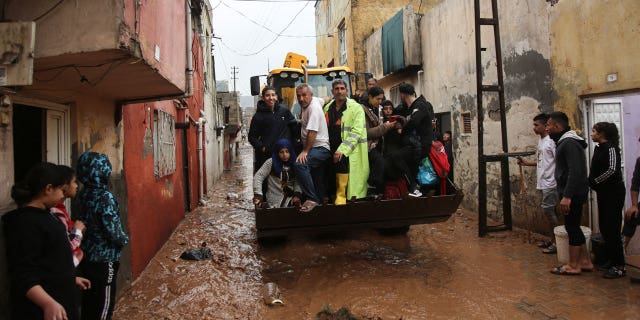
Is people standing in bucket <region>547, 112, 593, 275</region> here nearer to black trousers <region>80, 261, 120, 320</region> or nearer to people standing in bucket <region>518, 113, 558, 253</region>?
people standing in bucket <region>518, 113, 558, 253</region>

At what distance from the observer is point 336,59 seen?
19.0 m

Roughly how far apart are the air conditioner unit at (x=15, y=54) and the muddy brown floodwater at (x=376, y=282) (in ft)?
9.03

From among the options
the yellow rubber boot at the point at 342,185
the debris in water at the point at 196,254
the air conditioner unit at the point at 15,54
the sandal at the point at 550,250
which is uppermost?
the air conditioner unit at the point at 15,54

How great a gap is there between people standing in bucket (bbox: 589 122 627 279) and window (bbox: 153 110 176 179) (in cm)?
608

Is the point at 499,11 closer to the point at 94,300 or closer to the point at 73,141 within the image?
the point at 73,141

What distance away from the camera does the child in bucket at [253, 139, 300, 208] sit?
5184 mm

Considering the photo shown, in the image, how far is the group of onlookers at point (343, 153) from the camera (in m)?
4.97

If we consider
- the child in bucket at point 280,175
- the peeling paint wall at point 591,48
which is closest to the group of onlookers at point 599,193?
the peeling paint wall at point 591,48

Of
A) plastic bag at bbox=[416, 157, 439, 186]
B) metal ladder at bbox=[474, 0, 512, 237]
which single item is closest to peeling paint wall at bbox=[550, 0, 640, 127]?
metal ladder at bbox=[474, 0, 512, 237]

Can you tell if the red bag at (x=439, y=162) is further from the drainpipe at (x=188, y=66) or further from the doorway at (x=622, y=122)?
the drainpipe at (x=188, y=66)

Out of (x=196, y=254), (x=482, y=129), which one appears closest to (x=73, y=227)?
(x=196, y=254)

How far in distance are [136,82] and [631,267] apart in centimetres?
615

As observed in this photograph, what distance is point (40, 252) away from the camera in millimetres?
2361

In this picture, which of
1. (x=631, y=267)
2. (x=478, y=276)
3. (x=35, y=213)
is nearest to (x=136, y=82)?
(x=35, y=213)
